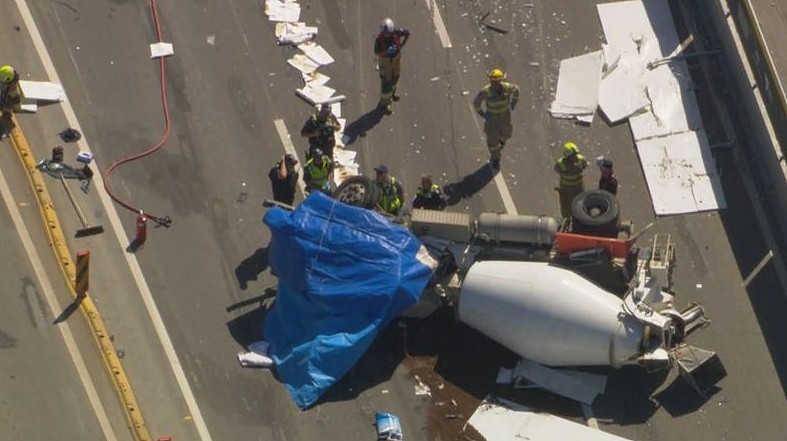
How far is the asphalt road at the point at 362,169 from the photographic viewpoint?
69.7 ft

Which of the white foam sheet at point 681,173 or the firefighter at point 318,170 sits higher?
the firefighter at point 318,170

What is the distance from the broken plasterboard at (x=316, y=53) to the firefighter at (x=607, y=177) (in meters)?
4.72

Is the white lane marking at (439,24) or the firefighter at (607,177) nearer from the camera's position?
the firefighter at (607,177)

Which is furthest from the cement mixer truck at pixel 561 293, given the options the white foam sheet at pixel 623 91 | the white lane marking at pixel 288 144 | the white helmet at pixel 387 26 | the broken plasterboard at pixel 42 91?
the broken plasterboard at pixel 42 91

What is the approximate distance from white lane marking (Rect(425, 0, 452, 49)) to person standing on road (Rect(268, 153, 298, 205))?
372 cm

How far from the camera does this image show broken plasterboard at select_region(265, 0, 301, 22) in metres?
25.3

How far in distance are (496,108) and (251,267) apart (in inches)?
161

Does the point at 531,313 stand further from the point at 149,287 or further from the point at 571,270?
the point at 149,287

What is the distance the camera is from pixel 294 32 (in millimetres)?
25156

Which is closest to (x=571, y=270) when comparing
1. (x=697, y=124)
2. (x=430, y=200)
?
(x=430, y=200)

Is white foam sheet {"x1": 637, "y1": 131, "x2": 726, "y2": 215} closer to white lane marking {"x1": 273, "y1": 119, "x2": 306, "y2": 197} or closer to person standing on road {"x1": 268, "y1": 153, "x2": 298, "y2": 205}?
white lane marking {"x1": 273, "y1": 119, "x2": 306, "y2": 197}

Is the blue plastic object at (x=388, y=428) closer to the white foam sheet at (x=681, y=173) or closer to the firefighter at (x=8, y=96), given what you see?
the white foam sheet at (x=681, y=173)

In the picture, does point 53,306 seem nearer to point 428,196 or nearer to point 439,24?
point 428,196

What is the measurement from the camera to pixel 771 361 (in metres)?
21.5
